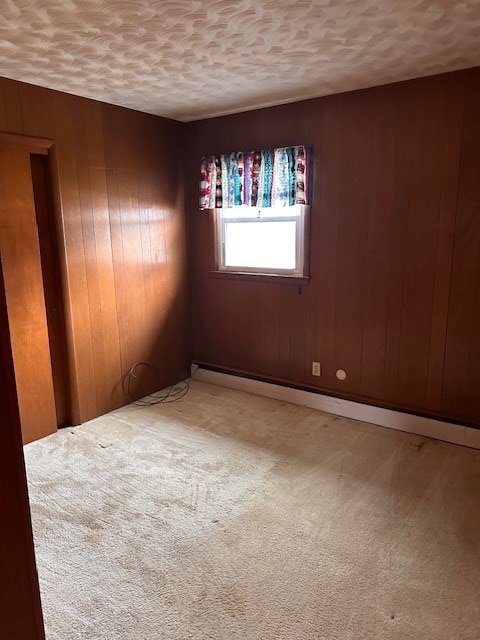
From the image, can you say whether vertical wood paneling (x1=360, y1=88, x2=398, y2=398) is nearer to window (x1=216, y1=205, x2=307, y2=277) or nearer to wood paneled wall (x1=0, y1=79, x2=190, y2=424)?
window (x1=216, y1=205, x2=307, y2=277)

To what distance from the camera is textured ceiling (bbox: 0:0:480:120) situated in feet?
6.39

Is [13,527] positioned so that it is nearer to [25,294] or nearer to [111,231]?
[25,294]

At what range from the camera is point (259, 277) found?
3.76 metres

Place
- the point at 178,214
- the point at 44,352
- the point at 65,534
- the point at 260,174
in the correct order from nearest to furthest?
the point at 65,534
the point at 44,352
the point at 260,174
the point at 178,214

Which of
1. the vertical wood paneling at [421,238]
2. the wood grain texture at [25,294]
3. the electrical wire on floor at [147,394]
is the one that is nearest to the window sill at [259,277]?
the vertical wood paneling at [421,238]

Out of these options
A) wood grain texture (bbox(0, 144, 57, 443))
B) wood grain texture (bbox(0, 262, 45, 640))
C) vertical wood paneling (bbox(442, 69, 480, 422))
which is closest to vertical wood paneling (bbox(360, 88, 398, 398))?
vertical wood paneling (bbox(442, 69, 480, 422))

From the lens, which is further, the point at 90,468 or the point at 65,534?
the point at 90,468

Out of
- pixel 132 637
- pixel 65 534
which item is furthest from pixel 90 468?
pixel 132 637

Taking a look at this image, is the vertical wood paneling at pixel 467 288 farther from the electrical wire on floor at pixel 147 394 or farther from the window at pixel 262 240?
the electrical wire on floor at pixel 147 394

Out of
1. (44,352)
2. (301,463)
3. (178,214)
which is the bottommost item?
(301,463)

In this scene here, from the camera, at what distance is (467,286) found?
113 inches

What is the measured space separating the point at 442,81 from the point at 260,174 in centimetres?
137

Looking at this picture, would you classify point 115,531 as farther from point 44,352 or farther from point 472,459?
point 472,459

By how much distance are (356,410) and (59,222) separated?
2.58m
